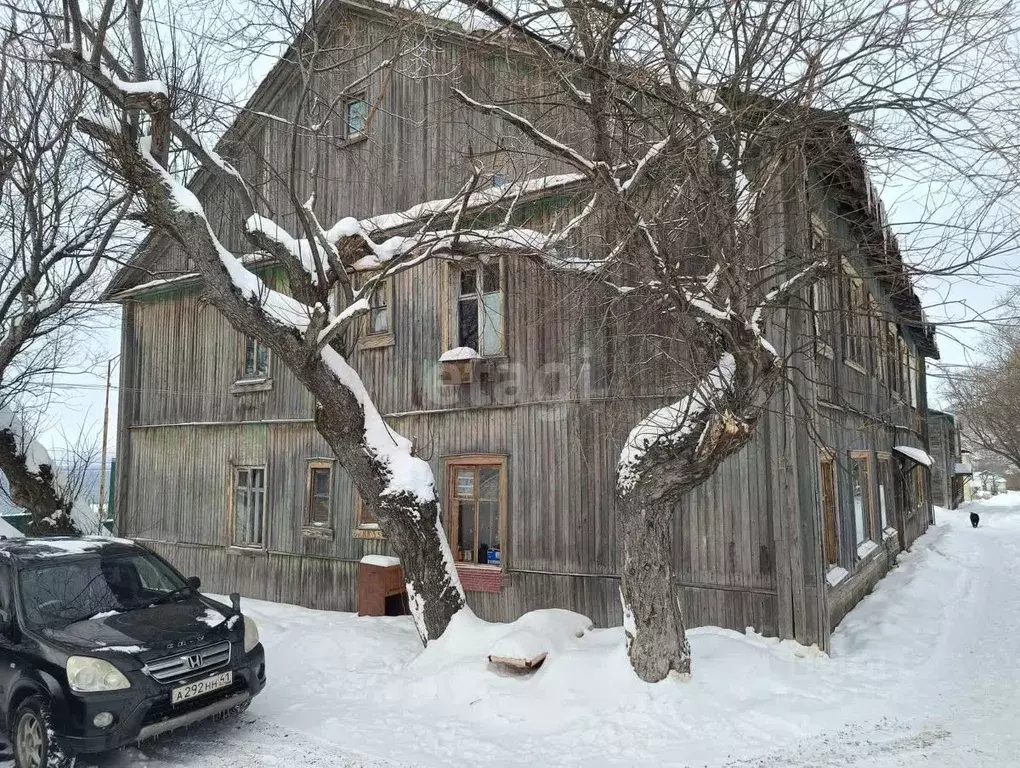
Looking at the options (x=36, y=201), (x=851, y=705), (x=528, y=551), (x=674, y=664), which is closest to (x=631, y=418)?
(x=528, y=551)

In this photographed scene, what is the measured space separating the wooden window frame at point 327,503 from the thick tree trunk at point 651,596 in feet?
20.5

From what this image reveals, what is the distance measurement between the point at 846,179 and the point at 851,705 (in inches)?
244

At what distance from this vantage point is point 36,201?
11.2 meters

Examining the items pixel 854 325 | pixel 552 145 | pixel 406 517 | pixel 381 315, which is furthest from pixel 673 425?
pixel 854 325

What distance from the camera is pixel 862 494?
12328 millimetres

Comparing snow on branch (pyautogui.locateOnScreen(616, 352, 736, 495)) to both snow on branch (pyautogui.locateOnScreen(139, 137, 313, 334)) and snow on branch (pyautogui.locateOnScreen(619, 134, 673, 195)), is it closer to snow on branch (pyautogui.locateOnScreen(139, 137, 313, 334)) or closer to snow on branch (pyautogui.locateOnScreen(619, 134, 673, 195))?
snow on branch (pyautogui.locateOnScreen(619, 134, 673, 195))

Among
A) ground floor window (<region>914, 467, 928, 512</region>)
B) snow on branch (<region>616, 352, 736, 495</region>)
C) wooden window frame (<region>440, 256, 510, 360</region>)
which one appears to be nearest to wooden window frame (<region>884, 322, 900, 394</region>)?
ground floor window (<region>914, 467, 928, 512</region>)

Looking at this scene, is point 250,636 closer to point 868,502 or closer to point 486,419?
point 486,419

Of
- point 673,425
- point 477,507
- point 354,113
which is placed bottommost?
point 477,507

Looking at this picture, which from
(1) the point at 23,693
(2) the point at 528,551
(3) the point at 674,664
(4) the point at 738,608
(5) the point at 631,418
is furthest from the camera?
(2) the point at 528,551

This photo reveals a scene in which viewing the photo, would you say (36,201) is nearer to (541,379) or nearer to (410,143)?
(410,143)

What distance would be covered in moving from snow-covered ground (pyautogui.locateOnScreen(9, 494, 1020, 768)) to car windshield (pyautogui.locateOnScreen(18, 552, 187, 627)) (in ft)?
3.91

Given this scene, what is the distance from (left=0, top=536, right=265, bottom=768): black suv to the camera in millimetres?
4941

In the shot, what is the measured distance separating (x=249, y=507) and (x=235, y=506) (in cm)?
39
